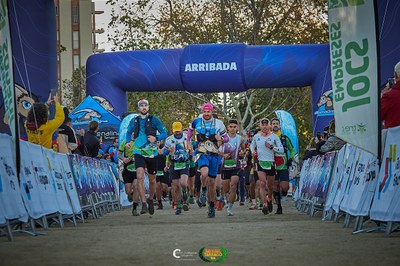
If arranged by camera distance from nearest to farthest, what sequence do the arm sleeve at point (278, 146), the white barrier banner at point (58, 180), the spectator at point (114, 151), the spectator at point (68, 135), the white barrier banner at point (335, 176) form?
the white barrier banner at point (58, 180)
the white barrier banner at point (335, 176)
the spectator at point (68, 135)
the arm sleeve at point (278, 146)
the spectator at point (114, 151)

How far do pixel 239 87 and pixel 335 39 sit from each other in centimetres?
1807

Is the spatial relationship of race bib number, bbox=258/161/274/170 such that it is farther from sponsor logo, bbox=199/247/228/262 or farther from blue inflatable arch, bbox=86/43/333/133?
sponsor logo, bbox=199/247/228/262

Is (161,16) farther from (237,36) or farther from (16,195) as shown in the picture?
(16,195)

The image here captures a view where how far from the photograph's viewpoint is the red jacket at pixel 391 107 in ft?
43.1

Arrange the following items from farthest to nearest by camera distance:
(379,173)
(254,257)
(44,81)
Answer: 1. (44,81)
2. (379,173)
3. (254,257)

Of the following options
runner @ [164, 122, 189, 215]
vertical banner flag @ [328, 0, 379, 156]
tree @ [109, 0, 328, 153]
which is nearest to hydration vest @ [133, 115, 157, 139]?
runner @ [164, 122, 189, 215]

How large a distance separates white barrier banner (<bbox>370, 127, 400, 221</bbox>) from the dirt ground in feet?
Answer: 0.85

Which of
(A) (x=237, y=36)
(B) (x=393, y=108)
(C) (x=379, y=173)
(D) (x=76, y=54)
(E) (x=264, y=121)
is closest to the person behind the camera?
(C) (x=379, y=173)

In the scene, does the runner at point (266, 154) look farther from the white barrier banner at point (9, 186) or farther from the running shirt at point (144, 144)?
the white barrier banner at point (9, 186)

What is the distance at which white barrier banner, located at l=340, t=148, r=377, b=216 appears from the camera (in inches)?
504

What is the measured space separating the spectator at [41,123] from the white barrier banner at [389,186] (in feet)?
18.7

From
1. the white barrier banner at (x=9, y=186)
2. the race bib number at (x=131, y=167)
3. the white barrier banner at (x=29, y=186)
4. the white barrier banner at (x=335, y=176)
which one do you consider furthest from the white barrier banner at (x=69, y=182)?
the race bib number at (x=131, y=167)

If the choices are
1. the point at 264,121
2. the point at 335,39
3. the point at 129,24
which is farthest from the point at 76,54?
the point at 335,39

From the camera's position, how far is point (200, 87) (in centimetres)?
3150
